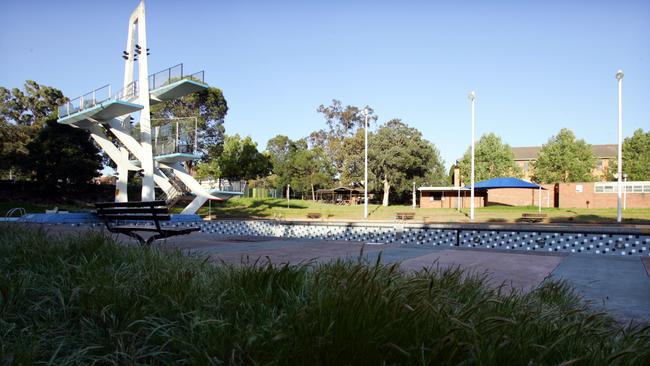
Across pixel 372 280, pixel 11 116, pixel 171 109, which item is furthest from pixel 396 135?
pixel 372 280

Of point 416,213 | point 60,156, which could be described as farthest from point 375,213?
point 60,156

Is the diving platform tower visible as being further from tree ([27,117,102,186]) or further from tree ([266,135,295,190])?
tree ([266,135,295,190])

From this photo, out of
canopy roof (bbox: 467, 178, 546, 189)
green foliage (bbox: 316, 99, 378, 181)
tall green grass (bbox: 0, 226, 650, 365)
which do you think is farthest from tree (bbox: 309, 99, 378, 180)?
tall green grass (bbox: 0, 226, 650, 365)

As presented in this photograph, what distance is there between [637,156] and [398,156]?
89.3 ft

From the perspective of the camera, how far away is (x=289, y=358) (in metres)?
1.81

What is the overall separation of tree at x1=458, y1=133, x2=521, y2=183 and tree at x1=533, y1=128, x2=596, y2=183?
4.12 metres

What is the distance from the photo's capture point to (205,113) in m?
40.4

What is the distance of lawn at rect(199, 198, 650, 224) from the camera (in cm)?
2575

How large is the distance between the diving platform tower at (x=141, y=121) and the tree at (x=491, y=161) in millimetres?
41155

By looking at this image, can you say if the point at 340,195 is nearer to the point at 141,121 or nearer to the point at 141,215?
the point at 141,121

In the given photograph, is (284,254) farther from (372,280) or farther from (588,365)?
(588,365)

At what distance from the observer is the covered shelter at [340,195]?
5469cm

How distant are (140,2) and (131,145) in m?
6.67

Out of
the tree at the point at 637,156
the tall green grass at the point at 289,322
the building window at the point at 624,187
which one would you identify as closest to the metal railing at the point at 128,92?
the tall green grass at the point at 289,322
